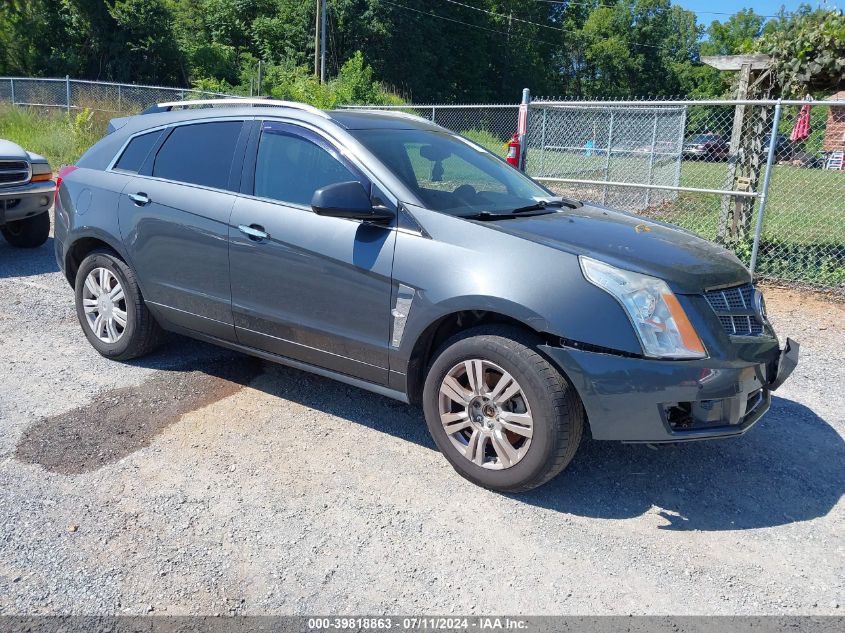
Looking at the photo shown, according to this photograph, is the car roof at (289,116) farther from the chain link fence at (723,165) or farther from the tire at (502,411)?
the chain link fence at (723,165)

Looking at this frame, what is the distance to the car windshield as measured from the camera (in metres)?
3.95

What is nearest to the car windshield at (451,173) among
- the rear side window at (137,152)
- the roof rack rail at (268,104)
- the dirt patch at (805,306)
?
the roof rack rail at (268,104)

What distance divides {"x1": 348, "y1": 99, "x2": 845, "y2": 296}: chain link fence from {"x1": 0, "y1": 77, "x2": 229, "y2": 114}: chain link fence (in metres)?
6.83

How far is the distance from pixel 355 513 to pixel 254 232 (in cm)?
174

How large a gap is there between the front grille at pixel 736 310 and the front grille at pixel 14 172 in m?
7.40

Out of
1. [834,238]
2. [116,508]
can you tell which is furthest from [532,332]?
[834,238]

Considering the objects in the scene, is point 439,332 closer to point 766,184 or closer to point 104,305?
point 104,305

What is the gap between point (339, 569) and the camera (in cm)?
299

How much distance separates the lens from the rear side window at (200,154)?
14.7ft

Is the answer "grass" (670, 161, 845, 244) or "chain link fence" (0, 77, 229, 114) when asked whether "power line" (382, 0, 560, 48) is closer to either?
"chain link fence" (0, 77, 229, 114)

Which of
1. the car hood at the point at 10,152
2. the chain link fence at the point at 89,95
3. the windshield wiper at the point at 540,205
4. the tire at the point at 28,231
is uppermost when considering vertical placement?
the chain link fence at the point at 89,95

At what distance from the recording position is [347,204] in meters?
3.66

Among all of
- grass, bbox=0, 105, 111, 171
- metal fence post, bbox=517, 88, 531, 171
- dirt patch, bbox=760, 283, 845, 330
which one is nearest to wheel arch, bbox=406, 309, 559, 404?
dirt patch, bbox=760, 283, 845, 330

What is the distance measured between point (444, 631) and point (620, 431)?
3.97ft
